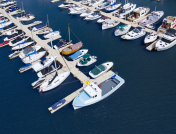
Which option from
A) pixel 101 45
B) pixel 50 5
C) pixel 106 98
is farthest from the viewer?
pixel 50 5

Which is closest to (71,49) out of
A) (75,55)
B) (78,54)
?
(75,55)

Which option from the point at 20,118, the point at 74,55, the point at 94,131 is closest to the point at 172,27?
the point at 74,55

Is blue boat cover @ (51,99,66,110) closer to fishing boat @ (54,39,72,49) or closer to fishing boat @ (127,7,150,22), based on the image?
fishing boat @ (54,39,72,49)

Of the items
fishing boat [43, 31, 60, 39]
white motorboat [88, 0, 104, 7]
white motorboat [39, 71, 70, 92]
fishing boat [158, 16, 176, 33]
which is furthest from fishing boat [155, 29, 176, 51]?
white motorboat [88, 0, 104, 7]

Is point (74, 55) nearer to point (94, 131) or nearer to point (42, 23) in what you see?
point (94, 131)

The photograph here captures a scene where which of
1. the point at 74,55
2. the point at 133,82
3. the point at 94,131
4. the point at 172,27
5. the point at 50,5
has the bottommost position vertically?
the point at 94,131

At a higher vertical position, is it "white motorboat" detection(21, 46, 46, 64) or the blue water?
"white motorboat" detection(21, 46, 46, 64)

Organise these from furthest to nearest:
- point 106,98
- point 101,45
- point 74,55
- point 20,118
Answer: point 101,45
point 74,55
point 106,98
point 20,118
